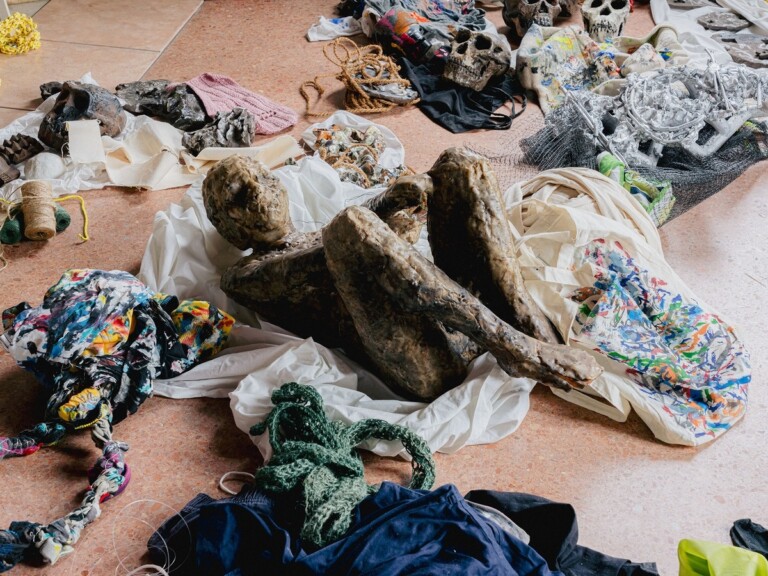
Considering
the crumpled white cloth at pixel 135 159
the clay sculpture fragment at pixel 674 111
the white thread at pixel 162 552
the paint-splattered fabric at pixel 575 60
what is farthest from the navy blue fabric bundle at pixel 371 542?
the paint-splattered fabric at pixel 575 60

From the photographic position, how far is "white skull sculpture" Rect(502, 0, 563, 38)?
14.2ft

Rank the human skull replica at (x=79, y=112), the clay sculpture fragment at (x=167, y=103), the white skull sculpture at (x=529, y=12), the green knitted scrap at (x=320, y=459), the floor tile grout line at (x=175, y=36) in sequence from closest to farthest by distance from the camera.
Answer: the green knitted scrap at (x=320, y=459)
the human skull replica at (x=79, y=112)
the clay sculpture fragment at (x=167, y=103)
the floor tile grout line at (x=175, y=36)
the white skull sculpture at (x=529, y=12)

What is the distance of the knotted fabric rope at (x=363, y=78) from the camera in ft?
12.5

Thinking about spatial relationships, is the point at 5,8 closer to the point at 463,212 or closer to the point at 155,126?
the point at 155,126

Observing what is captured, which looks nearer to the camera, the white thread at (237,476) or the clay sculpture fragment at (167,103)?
the white thread at (237,476)

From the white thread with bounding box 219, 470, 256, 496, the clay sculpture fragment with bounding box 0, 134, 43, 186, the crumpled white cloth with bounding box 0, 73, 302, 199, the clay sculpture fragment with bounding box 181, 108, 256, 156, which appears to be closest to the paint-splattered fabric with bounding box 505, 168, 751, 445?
the white thread with bounding box 219, 470, 256, 496

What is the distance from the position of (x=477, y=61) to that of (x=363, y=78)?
0.57 m

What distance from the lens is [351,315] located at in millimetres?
2139

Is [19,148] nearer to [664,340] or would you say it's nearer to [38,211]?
[38,211]

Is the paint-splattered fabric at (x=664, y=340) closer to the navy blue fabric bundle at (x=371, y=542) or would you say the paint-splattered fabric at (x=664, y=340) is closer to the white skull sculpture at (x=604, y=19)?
the navy blue fabric bundle at (x=371, y=542)

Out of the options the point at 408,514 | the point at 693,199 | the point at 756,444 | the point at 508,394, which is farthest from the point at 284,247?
the point at 693,199

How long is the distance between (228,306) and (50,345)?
1.89ft

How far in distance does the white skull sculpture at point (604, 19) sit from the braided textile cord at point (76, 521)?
10.9 feet

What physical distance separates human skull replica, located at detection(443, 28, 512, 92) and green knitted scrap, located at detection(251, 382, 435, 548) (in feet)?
7.53
